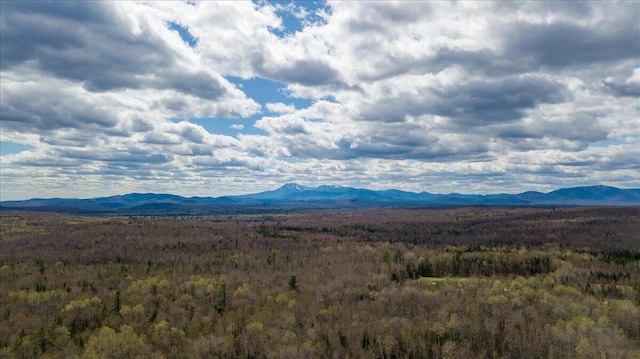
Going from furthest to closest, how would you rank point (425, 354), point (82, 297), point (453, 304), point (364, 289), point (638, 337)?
point (364, 289), point (82, 297), point (453, 304), point (638, 337), point (425, 354)

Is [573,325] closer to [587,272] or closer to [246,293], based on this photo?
[587,272]

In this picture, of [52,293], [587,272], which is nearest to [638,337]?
[587,272]

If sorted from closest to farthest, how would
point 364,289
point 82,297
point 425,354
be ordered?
point 425,354 → point 82,297 → point 364,289

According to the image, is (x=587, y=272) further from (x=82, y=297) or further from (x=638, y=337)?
(x=82, y=297)

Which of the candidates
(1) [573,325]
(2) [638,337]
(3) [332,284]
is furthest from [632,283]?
(3) [332,284]

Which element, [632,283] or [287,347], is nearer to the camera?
[287,347]

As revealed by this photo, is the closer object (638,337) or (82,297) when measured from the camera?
(638,337)

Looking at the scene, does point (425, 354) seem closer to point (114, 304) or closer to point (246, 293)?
point (246, 293)

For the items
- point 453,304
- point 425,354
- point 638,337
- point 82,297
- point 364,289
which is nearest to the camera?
point 425,354
